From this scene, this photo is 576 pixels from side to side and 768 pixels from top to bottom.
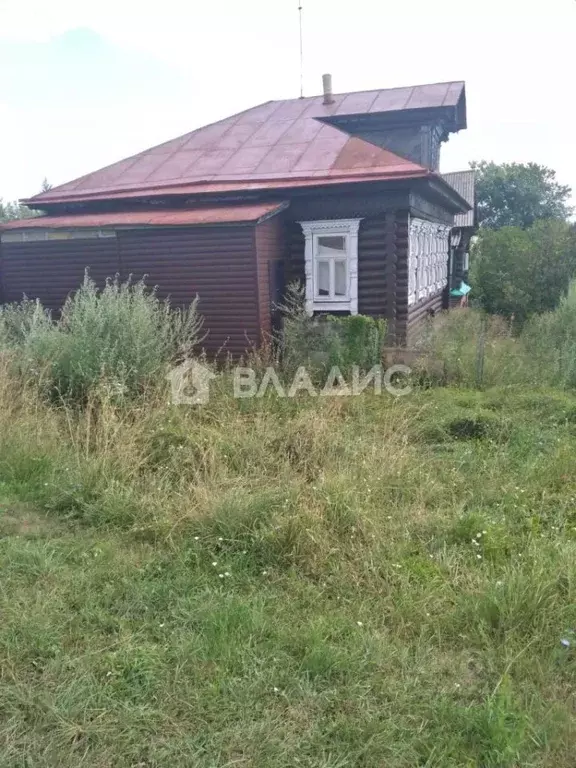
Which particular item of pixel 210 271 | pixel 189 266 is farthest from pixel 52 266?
pixel 210 271

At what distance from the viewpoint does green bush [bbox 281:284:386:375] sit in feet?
26.0

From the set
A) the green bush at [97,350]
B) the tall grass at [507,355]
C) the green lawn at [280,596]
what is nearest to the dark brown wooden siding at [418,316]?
the tall grass at [507,355]

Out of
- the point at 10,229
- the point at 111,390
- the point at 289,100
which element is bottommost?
the point at 111,390

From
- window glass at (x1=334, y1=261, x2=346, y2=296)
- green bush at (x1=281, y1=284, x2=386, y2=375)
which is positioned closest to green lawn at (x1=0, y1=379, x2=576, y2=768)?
green bush at (x1=281, y1=284, x2=386, y2=375)

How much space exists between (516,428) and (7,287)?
8.54 m

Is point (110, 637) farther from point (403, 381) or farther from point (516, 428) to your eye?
point (403, 381)

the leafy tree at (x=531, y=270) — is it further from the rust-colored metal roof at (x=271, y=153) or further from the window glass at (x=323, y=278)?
the window glass at (x=323, y=278)

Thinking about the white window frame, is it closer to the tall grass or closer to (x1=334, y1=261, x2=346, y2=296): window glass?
(x1=334, y1=261, x2=346, y2=296): window glass

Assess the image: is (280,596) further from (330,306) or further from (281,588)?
(330,306)

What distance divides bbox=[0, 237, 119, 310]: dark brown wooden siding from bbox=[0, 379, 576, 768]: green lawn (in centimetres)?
461

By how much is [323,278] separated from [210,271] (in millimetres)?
2038

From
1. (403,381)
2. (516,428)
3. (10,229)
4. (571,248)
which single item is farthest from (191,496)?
(571,248)

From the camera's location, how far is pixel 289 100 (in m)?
13.5

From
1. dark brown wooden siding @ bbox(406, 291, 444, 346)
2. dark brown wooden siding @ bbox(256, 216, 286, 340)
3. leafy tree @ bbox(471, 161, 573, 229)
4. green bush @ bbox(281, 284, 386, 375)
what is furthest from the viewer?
leafy tree @ bbox(471, 161, 573, 229)
